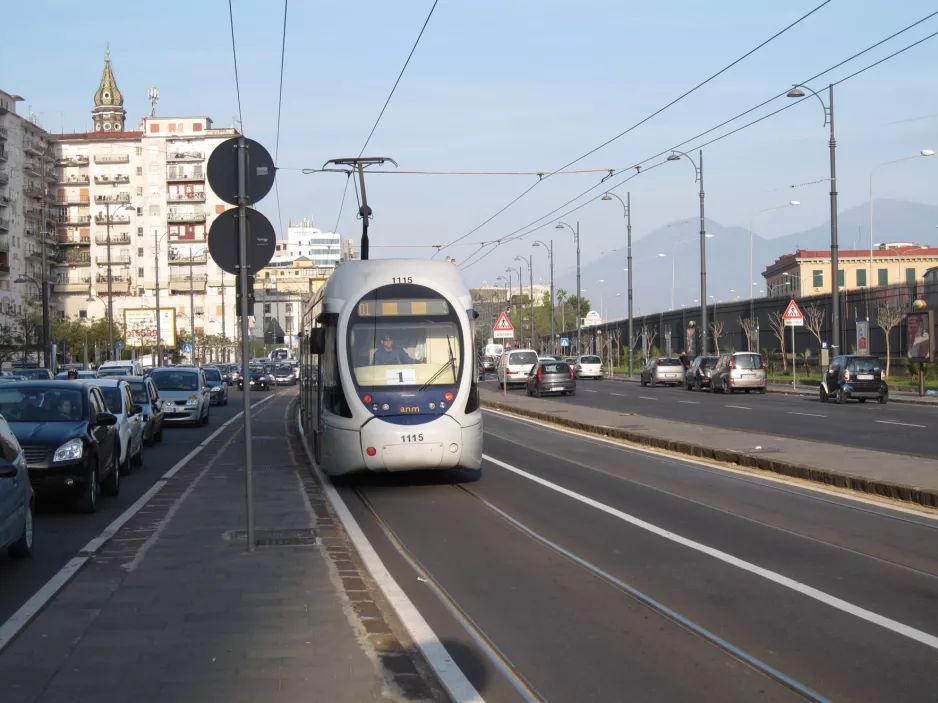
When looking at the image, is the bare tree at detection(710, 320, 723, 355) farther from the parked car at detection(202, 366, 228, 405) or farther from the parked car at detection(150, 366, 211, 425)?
the parked car at detection(150, 366, 211, 425)

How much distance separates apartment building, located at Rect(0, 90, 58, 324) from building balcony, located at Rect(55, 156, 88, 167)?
10.9ft

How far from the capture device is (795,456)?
54.6 feet

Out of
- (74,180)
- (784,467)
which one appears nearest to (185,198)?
(74,180)

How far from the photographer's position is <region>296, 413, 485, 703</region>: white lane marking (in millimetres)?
5766

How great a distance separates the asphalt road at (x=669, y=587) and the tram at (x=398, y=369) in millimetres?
622

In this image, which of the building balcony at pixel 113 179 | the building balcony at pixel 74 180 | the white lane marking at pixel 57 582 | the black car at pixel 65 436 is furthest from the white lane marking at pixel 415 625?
the building balcony at pixel 74 180

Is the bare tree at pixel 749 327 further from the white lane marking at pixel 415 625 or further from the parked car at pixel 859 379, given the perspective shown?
the white lane marking at pixel 415 625

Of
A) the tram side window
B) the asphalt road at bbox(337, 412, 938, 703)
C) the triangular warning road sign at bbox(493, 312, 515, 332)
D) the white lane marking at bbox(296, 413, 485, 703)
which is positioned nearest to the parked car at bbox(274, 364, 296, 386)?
the triangular warning road sign at bbox(493, 312, 515, 332)

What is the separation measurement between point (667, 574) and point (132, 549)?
15.9ft

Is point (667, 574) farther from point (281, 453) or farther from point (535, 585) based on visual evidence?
point (281, 453)

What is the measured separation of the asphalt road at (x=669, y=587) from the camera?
5984 mm

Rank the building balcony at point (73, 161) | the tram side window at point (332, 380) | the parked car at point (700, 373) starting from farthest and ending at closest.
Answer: the building balcony at point (73, 161) < the parked car at point (700, 373) < the tram side window at point (332, 380)

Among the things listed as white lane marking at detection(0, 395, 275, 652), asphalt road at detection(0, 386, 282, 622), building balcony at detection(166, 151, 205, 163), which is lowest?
asphalt road at detection(0, 386, 282, 622)

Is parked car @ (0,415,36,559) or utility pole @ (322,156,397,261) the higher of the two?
utility pole @ (322,156,397,261)
